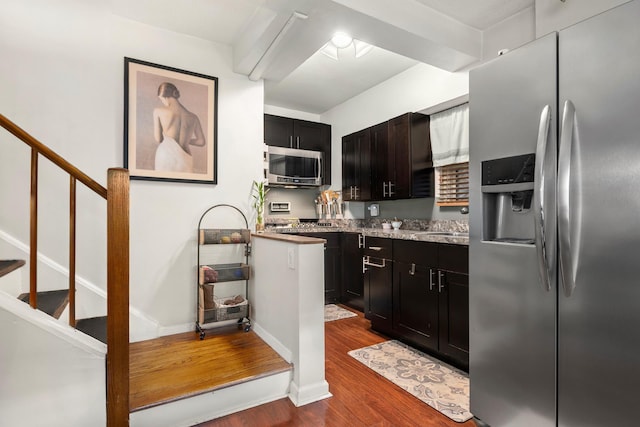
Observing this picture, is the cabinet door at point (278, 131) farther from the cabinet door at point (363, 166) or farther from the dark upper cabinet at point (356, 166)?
the cabinet door at point (363, 166)

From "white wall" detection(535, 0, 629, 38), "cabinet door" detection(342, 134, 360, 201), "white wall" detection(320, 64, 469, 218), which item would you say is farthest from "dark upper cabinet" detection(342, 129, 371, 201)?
"white wall" detection(535, 0, 629, 38)

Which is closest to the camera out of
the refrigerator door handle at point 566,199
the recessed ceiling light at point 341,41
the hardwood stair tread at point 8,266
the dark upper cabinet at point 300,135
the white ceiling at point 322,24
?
the refrigerator door handle at point 566,199

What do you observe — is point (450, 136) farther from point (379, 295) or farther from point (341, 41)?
point (379, 295)

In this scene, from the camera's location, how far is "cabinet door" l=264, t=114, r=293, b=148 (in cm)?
420

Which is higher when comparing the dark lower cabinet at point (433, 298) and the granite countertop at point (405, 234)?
the granite countertop at point (405, 234)

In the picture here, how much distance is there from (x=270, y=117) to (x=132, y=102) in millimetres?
1941

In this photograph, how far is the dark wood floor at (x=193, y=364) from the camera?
1.78 metres

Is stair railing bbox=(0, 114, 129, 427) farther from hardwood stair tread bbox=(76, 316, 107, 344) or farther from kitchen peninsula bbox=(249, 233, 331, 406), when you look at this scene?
kitchen peninsula bbox=(249, 233, 331, 406)

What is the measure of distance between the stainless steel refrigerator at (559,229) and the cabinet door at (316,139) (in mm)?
2990

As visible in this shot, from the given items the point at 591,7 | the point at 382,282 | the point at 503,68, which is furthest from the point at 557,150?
the point at 382,282

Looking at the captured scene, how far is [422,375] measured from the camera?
2.24 m

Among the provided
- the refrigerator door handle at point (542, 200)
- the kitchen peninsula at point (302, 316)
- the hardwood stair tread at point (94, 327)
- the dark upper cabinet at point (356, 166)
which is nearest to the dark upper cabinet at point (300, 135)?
the dark upper cabinet at point (356, 166)

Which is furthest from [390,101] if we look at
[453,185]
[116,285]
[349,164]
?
[116,285]

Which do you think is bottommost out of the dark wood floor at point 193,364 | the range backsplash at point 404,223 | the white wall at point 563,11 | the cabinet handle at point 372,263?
the dark wood floor at point 193,364
